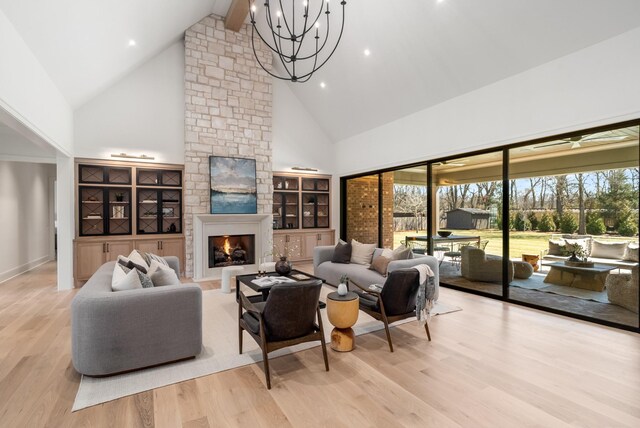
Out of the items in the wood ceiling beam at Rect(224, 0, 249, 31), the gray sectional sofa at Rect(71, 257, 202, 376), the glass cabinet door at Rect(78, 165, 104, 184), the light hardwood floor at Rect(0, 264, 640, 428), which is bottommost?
the light hardwood floor at Rect(0, 264, 640, 428)

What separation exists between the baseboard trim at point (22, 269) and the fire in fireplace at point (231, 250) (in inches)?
154

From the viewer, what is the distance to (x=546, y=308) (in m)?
4.46

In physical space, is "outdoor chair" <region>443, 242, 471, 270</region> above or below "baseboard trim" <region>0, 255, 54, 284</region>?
above

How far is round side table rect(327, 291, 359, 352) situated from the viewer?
3182 millimetres

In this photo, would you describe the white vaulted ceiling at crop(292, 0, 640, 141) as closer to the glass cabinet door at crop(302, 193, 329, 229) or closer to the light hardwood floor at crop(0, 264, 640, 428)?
the glass cabinet door at crop(302, 193, 329, 229)

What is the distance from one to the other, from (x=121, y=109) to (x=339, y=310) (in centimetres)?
621

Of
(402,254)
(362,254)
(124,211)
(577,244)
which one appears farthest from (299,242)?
(577,244)

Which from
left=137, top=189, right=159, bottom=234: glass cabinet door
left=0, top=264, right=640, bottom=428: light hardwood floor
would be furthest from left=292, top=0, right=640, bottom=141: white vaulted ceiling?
left=137, top=189, right=159, bottom=234: glass cabinet door

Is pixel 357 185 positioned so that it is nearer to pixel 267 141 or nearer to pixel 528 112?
pixel 267 141


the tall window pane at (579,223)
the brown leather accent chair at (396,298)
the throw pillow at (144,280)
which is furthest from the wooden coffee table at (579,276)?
the throw pillow at (144,280)

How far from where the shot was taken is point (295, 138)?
8453mm

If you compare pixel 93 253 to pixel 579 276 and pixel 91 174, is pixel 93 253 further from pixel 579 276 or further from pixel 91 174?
pixel 579 276

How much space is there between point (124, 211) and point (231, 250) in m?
2.32

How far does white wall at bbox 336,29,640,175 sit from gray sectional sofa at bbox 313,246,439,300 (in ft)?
7.07
